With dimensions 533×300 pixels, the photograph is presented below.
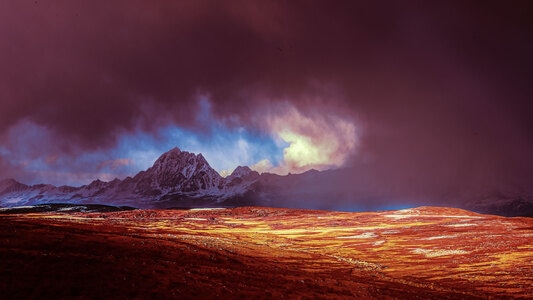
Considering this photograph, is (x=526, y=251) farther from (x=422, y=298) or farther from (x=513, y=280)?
(x=422, y=298)

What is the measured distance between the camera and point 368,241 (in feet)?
321

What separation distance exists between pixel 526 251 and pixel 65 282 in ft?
266

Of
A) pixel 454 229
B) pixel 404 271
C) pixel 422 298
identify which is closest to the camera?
pixel 422 298

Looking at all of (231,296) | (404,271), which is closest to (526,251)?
(404,271)

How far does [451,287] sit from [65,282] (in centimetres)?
4590

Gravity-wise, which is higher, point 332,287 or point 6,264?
point 6,264

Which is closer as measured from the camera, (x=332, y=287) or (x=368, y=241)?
(x=332, y=287)

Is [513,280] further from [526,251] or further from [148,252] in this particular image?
[148,252]

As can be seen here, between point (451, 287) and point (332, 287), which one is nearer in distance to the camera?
point (332, 287)

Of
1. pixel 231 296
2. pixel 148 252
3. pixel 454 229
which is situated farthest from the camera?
pixel 454 229

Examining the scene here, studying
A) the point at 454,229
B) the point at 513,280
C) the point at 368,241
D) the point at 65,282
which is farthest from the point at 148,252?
the point at 454,229

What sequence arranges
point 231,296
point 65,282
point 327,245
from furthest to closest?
point 327,245 < point 231,296 < point 65,282

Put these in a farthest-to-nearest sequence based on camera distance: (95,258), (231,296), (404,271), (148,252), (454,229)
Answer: (454,229) → (404,271) → (148,252) → (95,258) → (231,296)

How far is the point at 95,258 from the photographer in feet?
109
